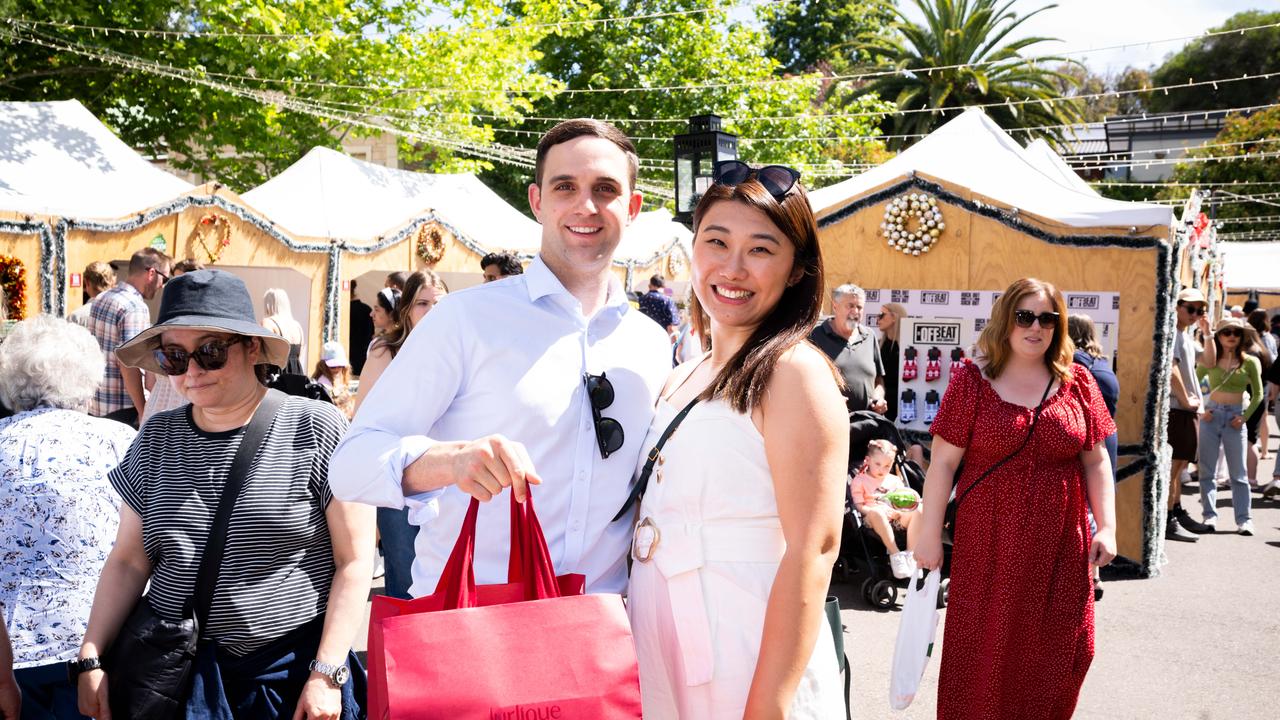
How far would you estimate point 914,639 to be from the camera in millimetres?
4180

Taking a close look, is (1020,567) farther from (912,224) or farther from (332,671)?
(912,224)

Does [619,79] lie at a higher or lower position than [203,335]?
higher

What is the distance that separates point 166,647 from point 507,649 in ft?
4.00

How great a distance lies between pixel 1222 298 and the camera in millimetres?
23688

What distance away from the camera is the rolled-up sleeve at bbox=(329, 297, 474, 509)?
195 cm

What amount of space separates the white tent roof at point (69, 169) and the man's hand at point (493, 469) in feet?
31.6

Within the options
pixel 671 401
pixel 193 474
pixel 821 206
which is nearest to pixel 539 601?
pixel 671 401

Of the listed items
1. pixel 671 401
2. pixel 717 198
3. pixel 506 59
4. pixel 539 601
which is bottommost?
pixel 539 601

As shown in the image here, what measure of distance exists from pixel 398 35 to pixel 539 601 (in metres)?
17.8

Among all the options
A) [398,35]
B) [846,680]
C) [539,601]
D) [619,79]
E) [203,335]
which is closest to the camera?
[539,601]

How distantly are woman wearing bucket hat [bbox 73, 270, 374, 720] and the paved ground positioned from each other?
3.31 meters

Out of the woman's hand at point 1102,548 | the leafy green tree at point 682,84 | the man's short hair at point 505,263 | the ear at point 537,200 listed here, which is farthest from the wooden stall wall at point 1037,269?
the leafy green tree at point 682,84

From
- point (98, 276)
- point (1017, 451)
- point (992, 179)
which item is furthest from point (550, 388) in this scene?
point (992, 179)

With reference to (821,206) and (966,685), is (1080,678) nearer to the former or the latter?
(966,685)
